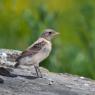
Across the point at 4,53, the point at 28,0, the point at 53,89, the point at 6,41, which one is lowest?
the point at 53,89

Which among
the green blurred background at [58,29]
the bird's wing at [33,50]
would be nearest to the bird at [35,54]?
the bird's wing at [33,50]

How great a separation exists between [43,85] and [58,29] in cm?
846

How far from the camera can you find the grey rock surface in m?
14.7

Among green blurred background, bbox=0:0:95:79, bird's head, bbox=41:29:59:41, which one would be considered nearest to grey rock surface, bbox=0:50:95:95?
bird's head, bbox=41:29:59:41

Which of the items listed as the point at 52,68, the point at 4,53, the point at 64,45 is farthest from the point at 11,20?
the point at 4,53

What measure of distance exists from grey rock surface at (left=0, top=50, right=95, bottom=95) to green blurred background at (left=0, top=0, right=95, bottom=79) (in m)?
3.64

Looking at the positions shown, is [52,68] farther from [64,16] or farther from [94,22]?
[64,16]

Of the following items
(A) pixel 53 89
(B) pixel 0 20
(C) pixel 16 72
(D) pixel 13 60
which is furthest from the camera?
(B) pixel 0 20

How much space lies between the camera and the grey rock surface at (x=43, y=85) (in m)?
14.7

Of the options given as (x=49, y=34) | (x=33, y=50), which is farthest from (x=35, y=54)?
(x=49, y=34)

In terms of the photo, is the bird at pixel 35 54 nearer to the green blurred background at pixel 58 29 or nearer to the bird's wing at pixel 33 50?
the bird's wing at pixel 33 50

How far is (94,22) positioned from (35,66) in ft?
23.1

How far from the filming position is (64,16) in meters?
26.4

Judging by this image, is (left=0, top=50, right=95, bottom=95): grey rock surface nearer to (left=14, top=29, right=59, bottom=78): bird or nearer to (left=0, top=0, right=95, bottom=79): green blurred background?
(left=14, top=29, right=59, bottom=78): bird
